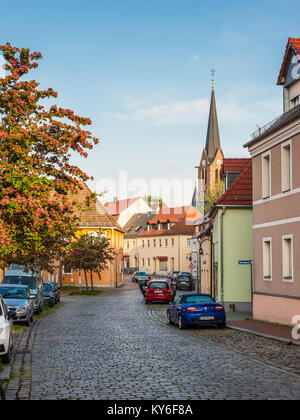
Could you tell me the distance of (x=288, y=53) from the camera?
23.7 metres

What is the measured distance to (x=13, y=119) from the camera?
21.8m

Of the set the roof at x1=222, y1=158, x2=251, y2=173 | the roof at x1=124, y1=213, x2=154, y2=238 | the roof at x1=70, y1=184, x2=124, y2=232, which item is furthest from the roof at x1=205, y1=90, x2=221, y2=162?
the roof at x1=222, y1=158, x2=251, y2=173

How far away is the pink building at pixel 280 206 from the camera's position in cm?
2077

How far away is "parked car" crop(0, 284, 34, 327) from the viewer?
21953 mm

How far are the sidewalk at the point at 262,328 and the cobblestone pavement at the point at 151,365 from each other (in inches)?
19.9

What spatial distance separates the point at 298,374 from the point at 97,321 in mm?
14632

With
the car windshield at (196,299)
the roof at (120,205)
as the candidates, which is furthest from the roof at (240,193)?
the roof at (120,205)

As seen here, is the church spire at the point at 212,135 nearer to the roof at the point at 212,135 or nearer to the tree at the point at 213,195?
the roof at the point at 212,135

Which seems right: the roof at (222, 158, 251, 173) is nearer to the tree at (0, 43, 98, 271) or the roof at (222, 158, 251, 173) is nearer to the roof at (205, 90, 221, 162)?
the tree at (0, 43, 98, 271)

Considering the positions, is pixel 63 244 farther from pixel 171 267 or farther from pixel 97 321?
pixel 171 267

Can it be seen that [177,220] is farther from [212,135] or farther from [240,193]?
[240,193]
